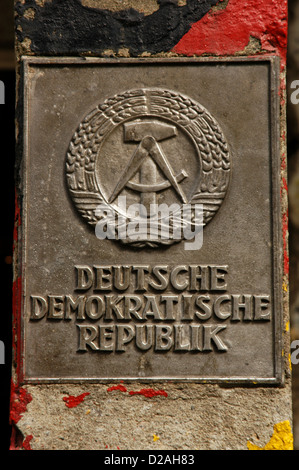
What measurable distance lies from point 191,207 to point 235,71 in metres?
0.62

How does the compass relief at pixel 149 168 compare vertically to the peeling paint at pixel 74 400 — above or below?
above

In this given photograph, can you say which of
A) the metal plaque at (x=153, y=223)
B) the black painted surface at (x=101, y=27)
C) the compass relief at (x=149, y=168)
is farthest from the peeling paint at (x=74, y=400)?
the black painted surface at (x=101, y=27)

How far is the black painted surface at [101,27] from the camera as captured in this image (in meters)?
2.34

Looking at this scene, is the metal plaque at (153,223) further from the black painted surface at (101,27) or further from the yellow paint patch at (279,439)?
the yellow paint patch at (279,439)

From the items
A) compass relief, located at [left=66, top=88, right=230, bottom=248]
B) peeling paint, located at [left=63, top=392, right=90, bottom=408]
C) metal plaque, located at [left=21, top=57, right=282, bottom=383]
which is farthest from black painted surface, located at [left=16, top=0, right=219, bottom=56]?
peeling paint, located at [left=63, top=392, right=90, bottom=408]

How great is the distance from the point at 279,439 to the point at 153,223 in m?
1.05

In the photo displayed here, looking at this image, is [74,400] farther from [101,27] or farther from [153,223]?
[101,27]

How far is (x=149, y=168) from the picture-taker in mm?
2320

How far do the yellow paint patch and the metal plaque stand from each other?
0.76ft

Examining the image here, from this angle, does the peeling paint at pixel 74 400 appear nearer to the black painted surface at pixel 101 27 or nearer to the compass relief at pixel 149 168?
the compass relief at pixel 149 168

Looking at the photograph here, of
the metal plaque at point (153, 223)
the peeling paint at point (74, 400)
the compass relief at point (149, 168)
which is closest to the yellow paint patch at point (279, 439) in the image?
the metal plaque at point (153, 223)

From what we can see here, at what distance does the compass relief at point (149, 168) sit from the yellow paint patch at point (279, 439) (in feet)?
2.92

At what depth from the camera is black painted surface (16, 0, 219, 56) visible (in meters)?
2.34

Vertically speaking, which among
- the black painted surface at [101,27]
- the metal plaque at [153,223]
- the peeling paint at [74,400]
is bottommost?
the peeling paint at [74,400]
